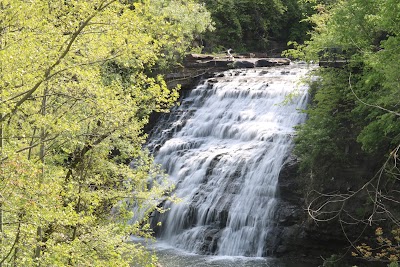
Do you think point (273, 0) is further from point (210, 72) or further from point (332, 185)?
point (332, 185)

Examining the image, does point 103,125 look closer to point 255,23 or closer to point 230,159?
point 230,159

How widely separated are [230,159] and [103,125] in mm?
10682

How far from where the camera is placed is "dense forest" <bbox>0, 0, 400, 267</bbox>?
836 cm

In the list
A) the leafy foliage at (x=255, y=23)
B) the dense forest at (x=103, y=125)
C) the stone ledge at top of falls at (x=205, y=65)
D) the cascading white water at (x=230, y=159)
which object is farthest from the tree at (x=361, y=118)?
the leafy foliage at (x=255, y=23)

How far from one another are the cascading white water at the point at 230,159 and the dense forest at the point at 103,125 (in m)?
2.26

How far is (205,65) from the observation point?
31.0 metres

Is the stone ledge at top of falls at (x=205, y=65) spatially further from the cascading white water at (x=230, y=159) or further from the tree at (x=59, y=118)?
the tree at (x=59, y=118)

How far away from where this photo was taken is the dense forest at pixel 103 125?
836 cm

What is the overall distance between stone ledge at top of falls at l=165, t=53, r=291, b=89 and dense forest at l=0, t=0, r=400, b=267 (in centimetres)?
954

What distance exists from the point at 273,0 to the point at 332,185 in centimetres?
2695

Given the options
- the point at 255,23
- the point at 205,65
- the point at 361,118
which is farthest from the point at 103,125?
the point at 255,23

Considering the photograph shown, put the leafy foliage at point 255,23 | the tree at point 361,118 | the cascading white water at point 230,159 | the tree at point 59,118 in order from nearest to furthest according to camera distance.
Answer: the tree at point 59,118 < the tree at point 361,118 < the cascading white water at point 230,159 < the leafy foliage at point 255,23

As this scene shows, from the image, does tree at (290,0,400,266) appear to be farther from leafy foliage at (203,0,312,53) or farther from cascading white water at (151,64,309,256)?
leafy foliage at (203,0,312,53)

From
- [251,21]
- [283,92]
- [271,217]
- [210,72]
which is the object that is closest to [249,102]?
[283,92]
